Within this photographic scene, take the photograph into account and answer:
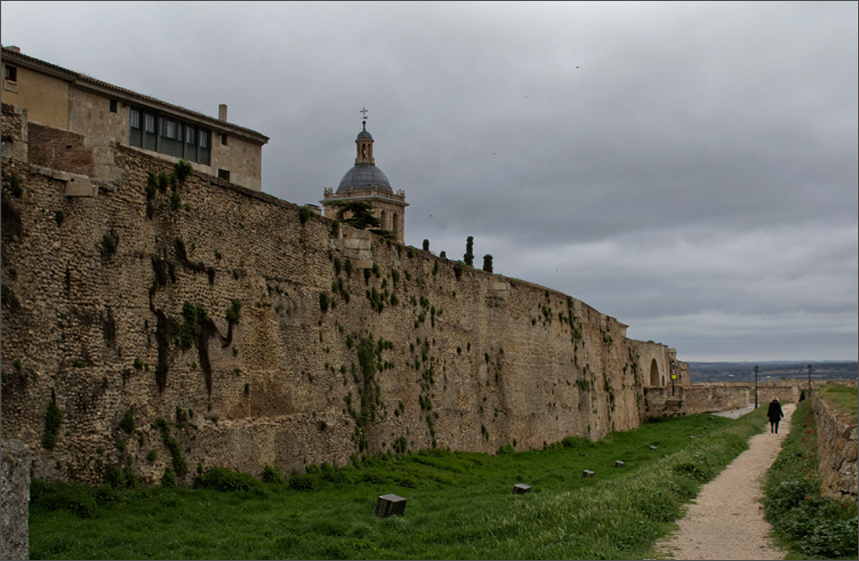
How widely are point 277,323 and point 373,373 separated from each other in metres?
4.44

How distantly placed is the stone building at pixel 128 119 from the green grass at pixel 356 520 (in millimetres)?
9387

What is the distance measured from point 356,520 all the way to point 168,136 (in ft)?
60.6

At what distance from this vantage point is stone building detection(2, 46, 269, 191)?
2278cm

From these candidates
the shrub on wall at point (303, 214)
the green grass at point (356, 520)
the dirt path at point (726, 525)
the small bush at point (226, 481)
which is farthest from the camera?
the shrub on wall at point (303, 214)

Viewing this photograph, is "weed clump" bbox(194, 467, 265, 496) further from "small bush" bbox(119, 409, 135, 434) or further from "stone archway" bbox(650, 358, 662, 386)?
"stone archway" bbox(650, 358, 662, 386)

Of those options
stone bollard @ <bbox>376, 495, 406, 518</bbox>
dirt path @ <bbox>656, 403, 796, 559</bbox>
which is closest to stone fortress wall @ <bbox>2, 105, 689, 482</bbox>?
stone bollard @ <bbox>376, 495, 406, 518</bbox>

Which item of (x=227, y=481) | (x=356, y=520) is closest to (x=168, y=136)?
(x=227, y=481)

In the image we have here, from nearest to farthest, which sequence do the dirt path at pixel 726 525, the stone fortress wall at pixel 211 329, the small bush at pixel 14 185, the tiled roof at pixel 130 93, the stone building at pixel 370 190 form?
the dirt path at pixel 726 525 → the small bush at pixel 14 185 → the stone fortress wall at pixel 211 329 → the tiled roof at pixel 130 93 → the stone building at pixel 370 190

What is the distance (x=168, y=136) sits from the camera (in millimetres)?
27781

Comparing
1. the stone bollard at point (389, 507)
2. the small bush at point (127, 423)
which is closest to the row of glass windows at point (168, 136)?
the small bush at point (127, 423)

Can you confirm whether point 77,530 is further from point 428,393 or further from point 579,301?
point 579,301

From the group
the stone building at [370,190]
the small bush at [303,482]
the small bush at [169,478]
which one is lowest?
the small bush at [303,482]

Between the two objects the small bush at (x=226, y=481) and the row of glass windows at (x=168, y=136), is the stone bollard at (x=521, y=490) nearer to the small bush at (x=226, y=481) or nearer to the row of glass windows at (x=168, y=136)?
the small bush at (x=226, y=481)

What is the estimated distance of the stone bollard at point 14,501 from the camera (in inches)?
296
